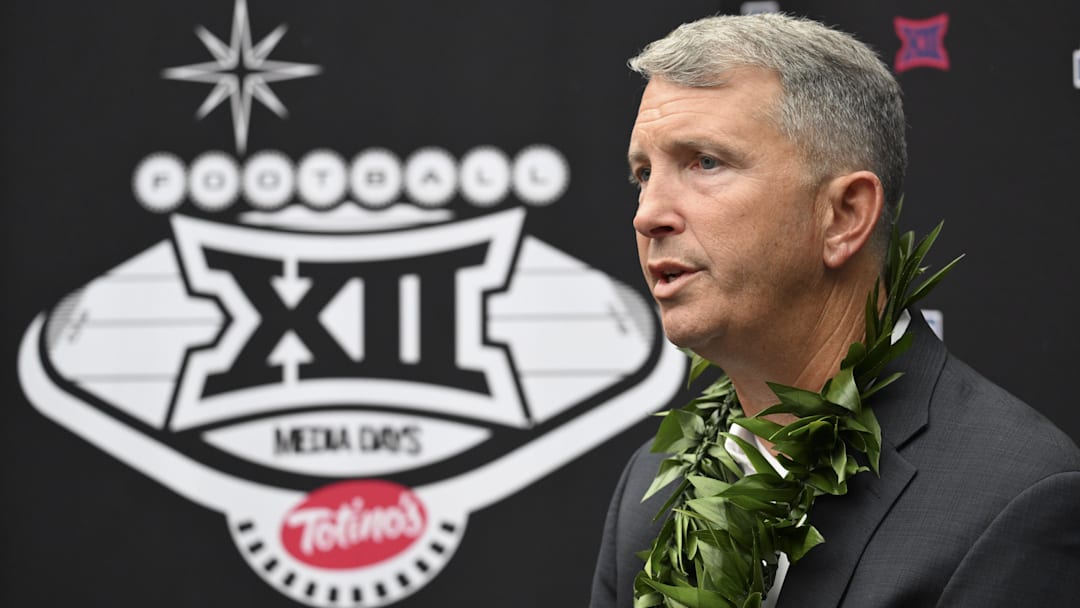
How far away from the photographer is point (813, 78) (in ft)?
4.45

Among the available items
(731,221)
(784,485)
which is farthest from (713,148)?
(784,485)

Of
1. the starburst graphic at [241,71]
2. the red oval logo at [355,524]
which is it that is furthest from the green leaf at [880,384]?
the starburst graphic at [241,71]

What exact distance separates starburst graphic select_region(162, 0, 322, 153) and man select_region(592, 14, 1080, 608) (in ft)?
4.24

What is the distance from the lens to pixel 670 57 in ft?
4.60

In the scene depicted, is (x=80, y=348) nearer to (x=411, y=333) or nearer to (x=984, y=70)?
(x=411, y=333)

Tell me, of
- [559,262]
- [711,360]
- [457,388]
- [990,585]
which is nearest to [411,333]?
[457,388]

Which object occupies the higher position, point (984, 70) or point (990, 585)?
point (984, 70)

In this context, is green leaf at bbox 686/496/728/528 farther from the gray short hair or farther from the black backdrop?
the black backdrop

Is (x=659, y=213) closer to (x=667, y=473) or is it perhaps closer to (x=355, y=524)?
(x=667, y=473)

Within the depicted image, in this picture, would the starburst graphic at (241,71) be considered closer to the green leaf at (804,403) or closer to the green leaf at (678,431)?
the green leaf at (678,431)

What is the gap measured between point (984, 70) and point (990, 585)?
4.82 ft

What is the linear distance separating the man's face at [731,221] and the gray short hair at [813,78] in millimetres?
19

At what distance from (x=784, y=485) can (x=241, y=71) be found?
169cm

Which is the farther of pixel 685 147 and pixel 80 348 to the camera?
pixel 80 348
